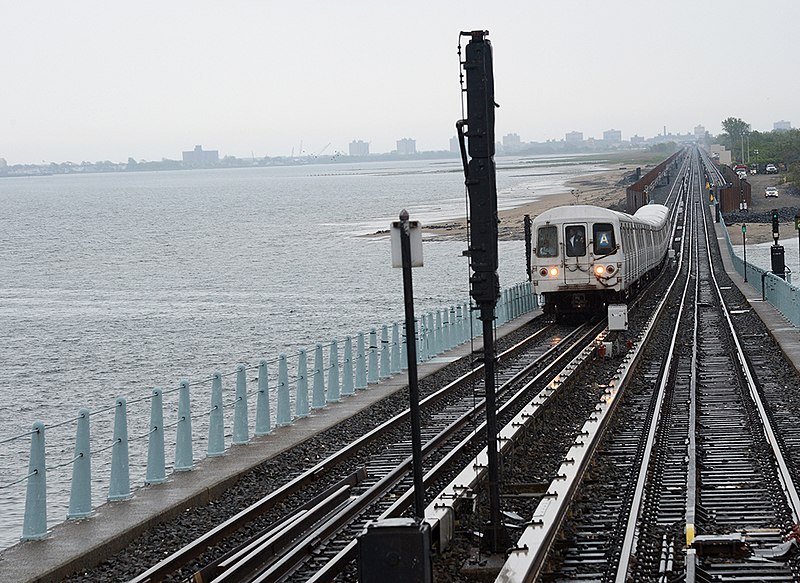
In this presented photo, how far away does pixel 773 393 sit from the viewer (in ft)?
68.6

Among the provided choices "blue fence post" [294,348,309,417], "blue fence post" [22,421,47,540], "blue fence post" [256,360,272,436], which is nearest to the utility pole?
"blue fence post" [22,421,47,540]

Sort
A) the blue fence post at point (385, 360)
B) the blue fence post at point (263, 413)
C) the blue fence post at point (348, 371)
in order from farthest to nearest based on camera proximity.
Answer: the blue fence post at point (385, 360) → the blue fence post at point (348, 371) → the blue fence post at point (263, 413)

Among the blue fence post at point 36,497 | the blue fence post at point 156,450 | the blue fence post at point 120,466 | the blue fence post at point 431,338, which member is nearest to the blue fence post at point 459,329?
the blue fence post at point 431,338

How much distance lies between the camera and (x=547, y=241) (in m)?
34.8

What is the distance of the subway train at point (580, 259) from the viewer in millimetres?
34406

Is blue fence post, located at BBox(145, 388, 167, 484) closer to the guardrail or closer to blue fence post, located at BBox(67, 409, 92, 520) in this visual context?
the guardrail

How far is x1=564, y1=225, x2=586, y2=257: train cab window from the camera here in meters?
34.5

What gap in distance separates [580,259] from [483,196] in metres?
24.4

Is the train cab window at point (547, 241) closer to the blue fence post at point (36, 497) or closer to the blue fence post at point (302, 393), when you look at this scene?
the blue fence post at point (302, 393)

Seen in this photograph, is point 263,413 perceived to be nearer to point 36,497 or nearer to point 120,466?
point 120,466

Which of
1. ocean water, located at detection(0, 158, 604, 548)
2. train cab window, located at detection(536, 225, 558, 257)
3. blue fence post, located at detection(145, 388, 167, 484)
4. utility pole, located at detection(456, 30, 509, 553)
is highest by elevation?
utility pole, located at detection(456, 30, 509, 553)

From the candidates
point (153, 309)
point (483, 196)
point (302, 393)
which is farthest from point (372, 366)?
point (153, 309)

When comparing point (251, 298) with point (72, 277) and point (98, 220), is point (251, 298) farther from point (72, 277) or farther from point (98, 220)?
point (98, 220)

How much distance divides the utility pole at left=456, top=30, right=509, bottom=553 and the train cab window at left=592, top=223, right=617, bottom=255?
953 inches
